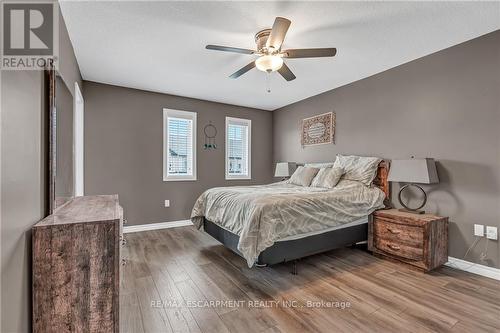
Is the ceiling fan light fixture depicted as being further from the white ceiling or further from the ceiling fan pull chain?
the ceiling fan pull chain

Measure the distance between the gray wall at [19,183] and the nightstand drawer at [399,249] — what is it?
3.23 metres

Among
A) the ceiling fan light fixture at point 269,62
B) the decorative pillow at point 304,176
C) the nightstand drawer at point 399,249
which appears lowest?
the nightstand drawer at point 399,249

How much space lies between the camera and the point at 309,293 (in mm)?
2178

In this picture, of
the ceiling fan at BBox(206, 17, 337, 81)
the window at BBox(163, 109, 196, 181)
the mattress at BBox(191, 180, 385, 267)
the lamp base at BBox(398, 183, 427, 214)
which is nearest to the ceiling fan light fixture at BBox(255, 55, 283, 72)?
the ceiling fan at BBox(206, 17, 337, 81)

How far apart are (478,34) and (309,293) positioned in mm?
3158

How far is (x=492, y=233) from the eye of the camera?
8.15ft

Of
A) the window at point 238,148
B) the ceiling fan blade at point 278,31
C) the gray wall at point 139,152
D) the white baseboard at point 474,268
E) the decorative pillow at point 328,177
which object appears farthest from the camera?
the window at point 238,148

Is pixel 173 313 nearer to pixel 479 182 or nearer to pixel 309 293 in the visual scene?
pixel 309 293

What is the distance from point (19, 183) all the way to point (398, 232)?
332cm

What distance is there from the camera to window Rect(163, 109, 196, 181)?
4.52 metres

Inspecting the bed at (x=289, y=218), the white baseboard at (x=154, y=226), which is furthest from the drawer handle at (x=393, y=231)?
the white baseboard at (x=154, y=226)

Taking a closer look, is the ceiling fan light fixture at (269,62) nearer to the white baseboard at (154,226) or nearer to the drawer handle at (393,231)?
the drawer handle at (393,231)

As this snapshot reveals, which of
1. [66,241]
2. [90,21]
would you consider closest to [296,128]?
[90,21]

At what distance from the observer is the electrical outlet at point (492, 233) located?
8.09ft
